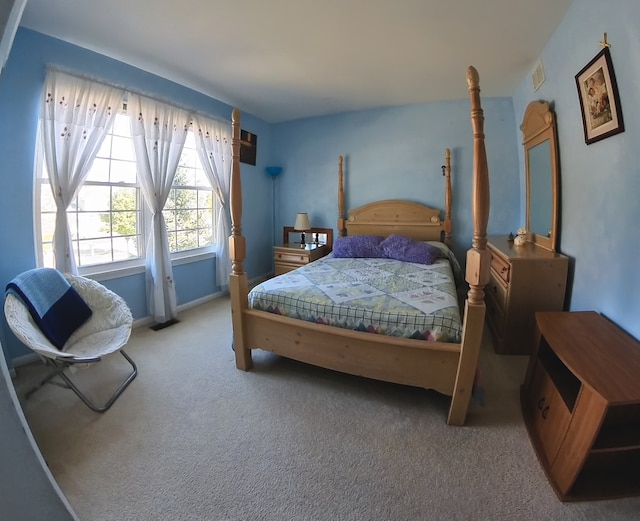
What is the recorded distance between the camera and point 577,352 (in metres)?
1.34

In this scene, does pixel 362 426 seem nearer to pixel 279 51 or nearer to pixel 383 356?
pixel 383 356

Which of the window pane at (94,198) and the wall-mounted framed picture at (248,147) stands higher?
the wall-mounted framed picture at (248,147)

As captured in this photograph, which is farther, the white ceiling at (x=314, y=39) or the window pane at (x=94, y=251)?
the window pane at (x=94, y=251)

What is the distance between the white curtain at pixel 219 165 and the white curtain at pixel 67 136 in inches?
39.6

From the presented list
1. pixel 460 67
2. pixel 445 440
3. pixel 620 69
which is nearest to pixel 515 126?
pixel 460 67

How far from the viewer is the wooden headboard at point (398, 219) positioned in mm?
3674

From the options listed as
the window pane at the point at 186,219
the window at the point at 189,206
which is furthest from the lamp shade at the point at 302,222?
the window pane at the point at 186,219

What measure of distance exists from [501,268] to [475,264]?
4.55 feet

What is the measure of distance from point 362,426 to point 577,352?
1.11 meters

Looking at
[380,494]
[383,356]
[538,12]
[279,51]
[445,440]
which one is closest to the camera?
[380,494]

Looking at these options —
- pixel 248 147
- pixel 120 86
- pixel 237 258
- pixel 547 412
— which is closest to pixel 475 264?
pixel 547 412

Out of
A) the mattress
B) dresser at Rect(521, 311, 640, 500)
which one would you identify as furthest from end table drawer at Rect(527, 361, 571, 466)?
the mattress

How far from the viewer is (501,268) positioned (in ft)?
8.36

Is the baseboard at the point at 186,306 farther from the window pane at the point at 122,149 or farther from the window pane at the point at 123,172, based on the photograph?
the window pane at the point at 122,149
